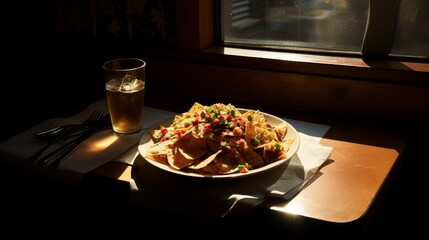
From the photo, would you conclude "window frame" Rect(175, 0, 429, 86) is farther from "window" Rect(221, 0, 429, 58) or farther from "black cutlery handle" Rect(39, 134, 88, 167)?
"black cutlery handle" Rect(39, 134, 88, 167)

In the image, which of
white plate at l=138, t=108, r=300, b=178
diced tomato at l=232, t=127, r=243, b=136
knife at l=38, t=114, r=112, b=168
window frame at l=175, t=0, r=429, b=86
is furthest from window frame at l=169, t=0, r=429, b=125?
diced tomato at l=232, t=127, r=243, b=136

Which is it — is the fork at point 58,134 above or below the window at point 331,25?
below

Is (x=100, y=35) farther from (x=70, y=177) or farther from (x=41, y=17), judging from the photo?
(x=70, y=177)

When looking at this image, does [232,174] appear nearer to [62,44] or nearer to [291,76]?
[291,76]

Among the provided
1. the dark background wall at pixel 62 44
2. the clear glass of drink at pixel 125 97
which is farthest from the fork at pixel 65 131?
the dark background wall at pixel 62 44

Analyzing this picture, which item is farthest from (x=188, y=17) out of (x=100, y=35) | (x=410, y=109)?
(x=410, y=109)

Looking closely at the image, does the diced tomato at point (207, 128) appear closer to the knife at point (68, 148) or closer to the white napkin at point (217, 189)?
the white napkin at point (217, 189)

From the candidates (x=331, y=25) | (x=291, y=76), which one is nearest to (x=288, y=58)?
(x=291, y=76)
